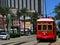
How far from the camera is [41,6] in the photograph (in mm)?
176875

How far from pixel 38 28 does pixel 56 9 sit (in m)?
25.4

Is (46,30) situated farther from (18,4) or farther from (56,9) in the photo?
(18,4)

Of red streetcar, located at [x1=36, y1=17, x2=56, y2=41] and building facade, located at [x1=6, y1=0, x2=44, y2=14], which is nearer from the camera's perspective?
red streetcar, located at [x1=36, y1=17, x2=56, y2=41]

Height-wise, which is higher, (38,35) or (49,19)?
(49,19)

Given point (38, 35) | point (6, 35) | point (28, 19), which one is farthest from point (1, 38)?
point (28, 19)

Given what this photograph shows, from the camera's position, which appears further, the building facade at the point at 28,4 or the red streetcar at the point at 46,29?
the building facade at the point at 28,4

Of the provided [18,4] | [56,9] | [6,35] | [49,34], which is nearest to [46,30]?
[49,34]

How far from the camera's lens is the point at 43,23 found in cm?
3328

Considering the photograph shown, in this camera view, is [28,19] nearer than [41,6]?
Yes

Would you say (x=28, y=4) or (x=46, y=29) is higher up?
(x=28, y=4)

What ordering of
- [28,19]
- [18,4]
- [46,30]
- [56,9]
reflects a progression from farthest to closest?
[18,4]
[28,19]
[56,9]
[46,30]

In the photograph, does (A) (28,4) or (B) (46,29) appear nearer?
(B) (46,29)

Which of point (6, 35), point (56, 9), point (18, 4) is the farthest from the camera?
point (18, 4)

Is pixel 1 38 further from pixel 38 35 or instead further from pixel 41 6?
pixel 41 6
